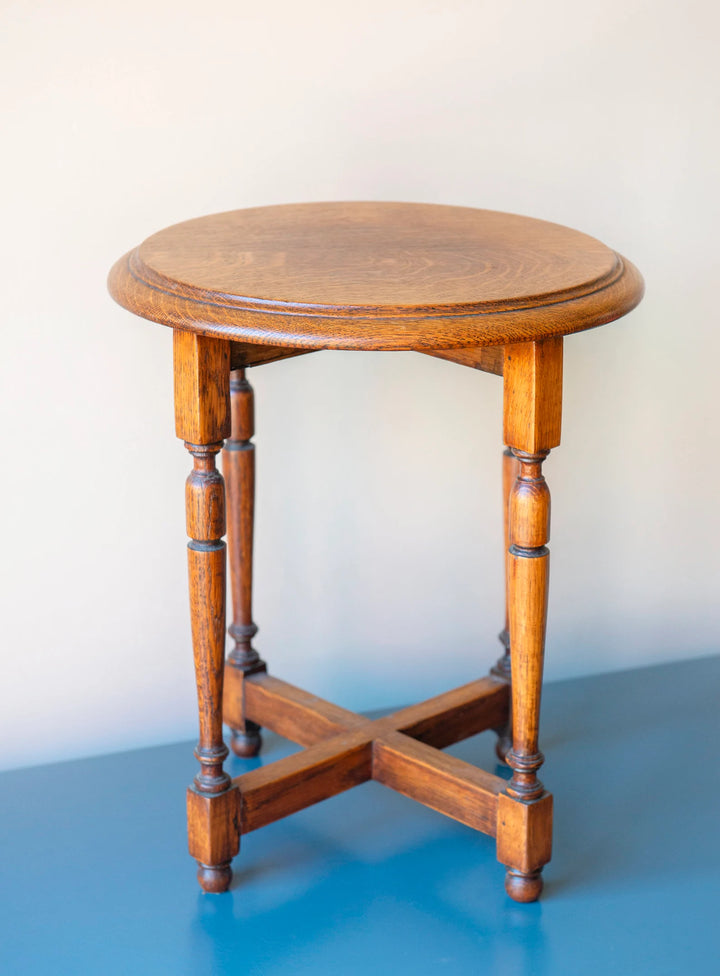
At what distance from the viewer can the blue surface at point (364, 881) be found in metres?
1.79

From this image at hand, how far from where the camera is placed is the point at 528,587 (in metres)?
1.76

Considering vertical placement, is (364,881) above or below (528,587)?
below

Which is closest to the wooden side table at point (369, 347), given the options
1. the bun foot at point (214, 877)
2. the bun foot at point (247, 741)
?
the bun foot at point (214, 877)

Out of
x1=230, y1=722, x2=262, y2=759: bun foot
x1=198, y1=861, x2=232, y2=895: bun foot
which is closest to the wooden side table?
x1=198, y1=861, x2=232, y2=895: bun foot

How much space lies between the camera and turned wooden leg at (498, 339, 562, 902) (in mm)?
1680

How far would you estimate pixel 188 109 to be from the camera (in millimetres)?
2193

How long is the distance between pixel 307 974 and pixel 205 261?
0.99m

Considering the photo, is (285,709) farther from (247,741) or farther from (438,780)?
(438,780)

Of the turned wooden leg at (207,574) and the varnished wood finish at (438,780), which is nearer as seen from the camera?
the turned wooden leg at (207,574)

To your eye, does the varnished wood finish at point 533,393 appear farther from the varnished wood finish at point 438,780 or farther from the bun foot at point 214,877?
the bun foot at point 214,877

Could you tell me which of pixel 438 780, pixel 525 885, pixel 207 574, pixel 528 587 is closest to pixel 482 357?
pixel 528 587

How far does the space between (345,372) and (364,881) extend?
37.3 inches

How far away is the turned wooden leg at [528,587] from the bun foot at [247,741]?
1.95 feet

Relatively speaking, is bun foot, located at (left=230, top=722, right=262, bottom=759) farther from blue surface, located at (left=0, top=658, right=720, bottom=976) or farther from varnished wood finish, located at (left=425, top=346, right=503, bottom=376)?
varnished wood finish, located at (left=425, top=346, right=503, bottom=376)
